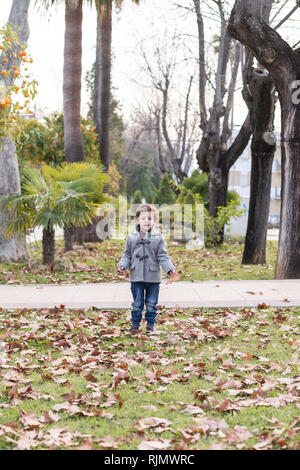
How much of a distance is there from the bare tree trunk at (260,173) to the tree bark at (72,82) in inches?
205

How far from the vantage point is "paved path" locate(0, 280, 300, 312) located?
8.27 m

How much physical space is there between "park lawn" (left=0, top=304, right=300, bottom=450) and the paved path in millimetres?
621

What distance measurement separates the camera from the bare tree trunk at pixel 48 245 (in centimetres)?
1212

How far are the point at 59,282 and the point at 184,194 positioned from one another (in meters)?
12.4

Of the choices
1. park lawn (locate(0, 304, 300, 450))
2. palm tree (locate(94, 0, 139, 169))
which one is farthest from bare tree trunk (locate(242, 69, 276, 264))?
palm tree (locate(94, 0, 139, 169))

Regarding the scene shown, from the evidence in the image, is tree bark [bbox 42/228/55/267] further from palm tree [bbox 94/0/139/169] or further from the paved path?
palm tree [bbox 94/0/139/169]

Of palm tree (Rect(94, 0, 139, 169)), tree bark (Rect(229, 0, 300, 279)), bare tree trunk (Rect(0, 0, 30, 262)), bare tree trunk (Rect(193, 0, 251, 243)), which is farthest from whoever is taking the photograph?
palm tree (Rect(94, 0, 139, 169))

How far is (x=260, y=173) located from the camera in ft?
43.0

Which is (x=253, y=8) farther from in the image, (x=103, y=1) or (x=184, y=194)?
(x=184, y=194)

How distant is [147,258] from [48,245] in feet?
20.4

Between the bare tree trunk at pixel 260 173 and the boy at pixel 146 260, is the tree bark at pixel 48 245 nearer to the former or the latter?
the bare tree trunk at pixel 260 173

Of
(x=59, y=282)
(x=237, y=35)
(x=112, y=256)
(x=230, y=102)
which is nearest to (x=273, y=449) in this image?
(x=59, y=282)

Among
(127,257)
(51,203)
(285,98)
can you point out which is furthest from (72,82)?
(127,257)

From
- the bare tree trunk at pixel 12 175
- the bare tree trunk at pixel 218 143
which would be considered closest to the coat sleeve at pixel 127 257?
the bare tree trunk at pixel 12 175
